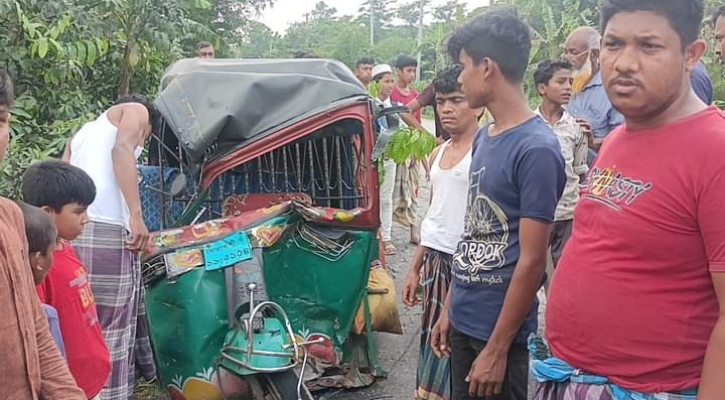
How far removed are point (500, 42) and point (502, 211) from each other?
56 centimetres

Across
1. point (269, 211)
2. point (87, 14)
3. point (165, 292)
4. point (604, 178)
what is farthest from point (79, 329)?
point (87, 14)

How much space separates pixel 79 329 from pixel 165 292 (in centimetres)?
98

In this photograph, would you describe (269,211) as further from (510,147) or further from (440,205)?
(510,147)

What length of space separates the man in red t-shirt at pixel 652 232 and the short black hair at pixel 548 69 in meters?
2.73

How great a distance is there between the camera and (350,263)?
12.9ft

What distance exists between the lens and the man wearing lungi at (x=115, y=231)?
11.8 ft

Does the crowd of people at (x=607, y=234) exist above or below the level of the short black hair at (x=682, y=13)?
below

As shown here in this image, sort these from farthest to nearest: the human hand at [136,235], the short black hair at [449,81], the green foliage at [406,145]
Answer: the green foliage at [406,145], the human hand at [136,235], the short black hair at [449,81]

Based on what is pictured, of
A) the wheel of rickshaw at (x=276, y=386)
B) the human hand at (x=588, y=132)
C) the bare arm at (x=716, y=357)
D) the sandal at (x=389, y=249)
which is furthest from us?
the sandal at (x=389, y=249)

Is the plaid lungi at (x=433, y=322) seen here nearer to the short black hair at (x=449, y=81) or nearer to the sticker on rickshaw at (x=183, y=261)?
the short black hair at (x=449, y=81)

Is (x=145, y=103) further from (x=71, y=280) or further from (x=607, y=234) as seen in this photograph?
(x=607, y=234)

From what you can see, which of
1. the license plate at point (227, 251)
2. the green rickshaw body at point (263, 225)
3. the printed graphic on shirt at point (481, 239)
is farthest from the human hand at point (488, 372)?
the license plate at point (227, 251)

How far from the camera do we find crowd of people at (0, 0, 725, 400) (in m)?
1.56

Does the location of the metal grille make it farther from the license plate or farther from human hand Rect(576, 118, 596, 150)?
human hand Rect(576, 118, 596, 150)
